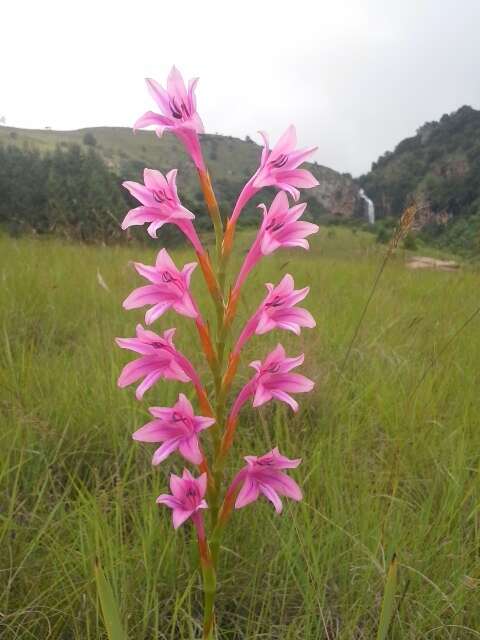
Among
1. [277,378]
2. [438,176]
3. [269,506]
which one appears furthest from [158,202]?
[438,176]

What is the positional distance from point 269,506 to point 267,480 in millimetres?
898

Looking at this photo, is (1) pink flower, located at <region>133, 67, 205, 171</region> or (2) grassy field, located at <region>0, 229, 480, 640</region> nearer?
(1) pink flower, located at <region>133, 67, 205, 171</region>

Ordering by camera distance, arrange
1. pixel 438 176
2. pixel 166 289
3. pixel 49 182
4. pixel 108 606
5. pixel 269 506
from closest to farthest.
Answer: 1. pixel 108 606
2. pixel 166 289
3. pixel 269 506
4. pixel 438 176
5. pixel 49 182

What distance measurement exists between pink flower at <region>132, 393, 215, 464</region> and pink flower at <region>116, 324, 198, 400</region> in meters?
0.06

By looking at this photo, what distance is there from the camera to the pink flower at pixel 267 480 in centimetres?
113

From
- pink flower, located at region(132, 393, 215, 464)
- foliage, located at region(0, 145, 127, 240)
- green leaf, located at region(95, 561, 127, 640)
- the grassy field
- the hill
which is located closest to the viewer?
green leaf, located at region(95, 561, 127, 640)

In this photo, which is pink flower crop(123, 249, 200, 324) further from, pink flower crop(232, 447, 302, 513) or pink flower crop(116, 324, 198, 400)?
pink flower crop(232, 447, 302, 513)

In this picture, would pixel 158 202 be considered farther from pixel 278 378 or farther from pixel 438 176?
pixel 438 176

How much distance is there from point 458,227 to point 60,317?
22268 millimetres

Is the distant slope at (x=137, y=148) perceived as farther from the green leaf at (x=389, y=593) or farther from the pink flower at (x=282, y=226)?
the green leaf at (x=389, y=593)

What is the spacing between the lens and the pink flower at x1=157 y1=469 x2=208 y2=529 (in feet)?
3.65

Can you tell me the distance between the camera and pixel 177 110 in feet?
3.87

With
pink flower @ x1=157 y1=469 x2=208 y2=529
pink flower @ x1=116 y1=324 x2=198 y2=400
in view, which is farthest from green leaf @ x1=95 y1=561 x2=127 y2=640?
pink flower @ x1=116 y1=324 x2=198 y2=400

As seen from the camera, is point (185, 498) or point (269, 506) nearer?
point (185, 498)
